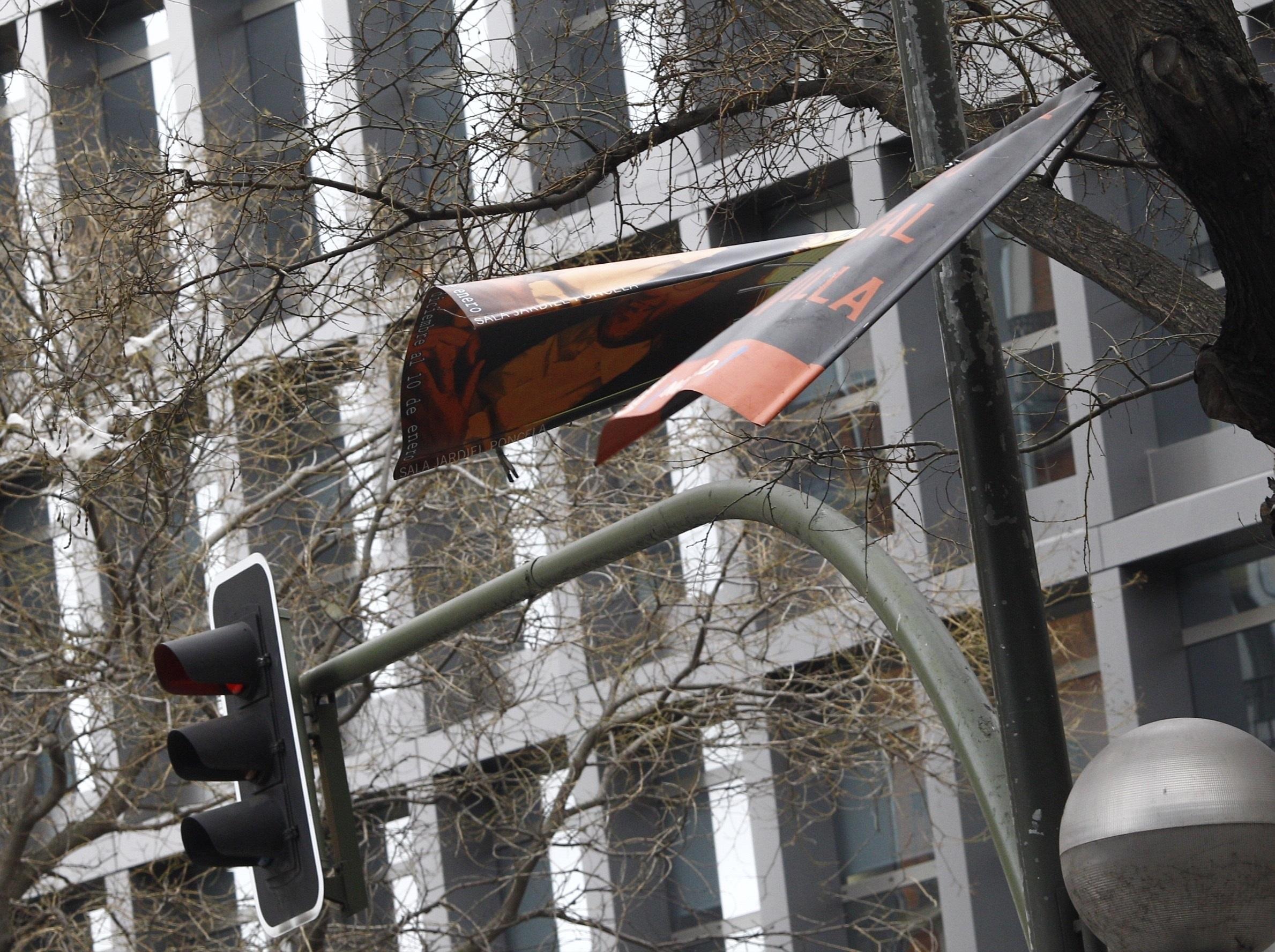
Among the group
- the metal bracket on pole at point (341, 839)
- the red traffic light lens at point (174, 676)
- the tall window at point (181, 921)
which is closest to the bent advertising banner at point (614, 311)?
the red traffic light lens at point (174, 676)

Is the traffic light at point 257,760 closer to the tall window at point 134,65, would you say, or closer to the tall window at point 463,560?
the tall window at point 463,560

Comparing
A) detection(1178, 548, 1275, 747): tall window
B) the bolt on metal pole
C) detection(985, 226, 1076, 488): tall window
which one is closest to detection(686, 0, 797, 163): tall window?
the bolt on metal pole

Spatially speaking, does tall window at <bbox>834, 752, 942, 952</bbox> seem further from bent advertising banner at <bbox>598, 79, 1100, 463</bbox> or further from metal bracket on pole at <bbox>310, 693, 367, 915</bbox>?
bent advertising banner at <bbox>598, 79, 1100, 463</bbox>

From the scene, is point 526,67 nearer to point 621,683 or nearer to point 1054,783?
point 1054,783

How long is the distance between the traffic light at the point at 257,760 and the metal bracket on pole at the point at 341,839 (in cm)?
30

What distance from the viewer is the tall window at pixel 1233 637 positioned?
48.4 ft

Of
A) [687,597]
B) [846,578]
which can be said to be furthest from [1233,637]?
[846,578]

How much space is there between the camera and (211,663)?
21.2 feet

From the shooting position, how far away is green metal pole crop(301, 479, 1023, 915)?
5531 millimetres

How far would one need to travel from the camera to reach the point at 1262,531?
683 cm

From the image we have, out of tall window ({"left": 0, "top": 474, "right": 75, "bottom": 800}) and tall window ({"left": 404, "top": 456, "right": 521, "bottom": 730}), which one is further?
tall window ({"left": 404, "top": 456, "right": 521, "bottom": 730})

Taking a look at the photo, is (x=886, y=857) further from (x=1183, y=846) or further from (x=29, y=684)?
(x=1183, y=846)

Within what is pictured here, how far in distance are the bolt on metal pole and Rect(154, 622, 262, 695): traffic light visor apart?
247cm

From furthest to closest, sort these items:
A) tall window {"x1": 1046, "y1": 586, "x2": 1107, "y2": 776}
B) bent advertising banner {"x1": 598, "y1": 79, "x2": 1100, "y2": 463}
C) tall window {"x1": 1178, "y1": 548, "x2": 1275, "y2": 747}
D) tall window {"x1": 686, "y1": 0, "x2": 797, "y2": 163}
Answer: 1. tall window {"x1": 1046, "y1": 586, "x2": 1107, "y2": 776}
2. tall window {"x1": 1178, "y1": 548, "x2": 1275, "y2": 747}
3. tall window {"x1": 686, "y1": 0, "x2": 797, "y2": 163}
4. bent advertising banner {"x1": 598, "y1": 79, "x2": 1100, "y2": 463}
